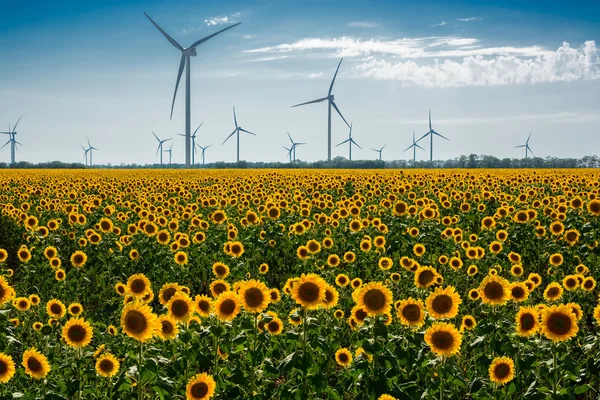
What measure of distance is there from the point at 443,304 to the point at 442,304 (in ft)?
0.04

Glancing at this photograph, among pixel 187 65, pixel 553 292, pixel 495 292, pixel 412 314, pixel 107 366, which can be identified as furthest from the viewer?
pixel 187 65

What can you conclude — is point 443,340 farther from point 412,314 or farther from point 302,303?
point 302,303

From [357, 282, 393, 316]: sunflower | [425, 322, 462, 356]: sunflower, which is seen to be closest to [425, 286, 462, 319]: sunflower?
[425, 322, 462, 356]: sunflower

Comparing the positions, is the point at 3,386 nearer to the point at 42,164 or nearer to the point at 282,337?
the point at 282,337

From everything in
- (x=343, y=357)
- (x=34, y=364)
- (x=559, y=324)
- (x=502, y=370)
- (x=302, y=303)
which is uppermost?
(x=302, y=303)

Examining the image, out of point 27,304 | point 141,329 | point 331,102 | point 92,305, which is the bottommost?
point 92,305

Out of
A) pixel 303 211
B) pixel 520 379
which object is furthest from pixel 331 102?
pixel 520 379

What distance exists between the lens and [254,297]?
18.1 ft

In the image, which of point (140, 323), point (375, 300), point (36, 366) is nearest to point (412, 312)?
point (375, 300)

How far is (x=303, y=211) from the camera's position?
16047 millimetres

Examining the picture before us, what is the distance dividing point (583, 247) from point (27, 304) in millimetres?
10479

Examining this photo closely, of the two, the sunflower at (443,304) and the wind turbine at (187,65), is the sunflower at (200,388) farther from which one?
the wind turbine at (187,65)

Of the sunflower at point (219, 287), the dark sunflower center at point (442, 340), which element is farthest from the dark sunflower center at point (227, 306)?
the dark sunflower center at point (442, 340)

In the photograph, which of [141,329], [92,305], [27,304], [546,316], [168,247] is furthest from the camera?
[168,247]
